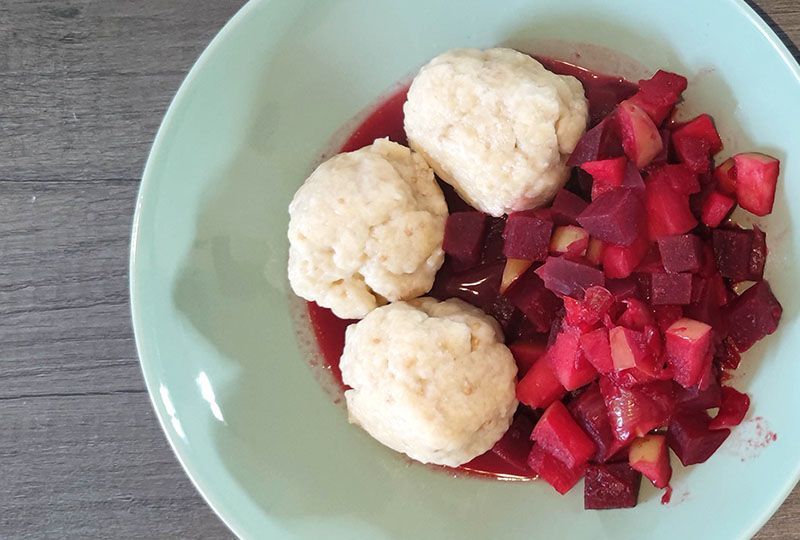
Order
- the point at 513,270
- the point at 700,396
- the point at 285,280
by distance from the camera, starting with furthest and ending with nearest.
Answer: the point at 285,280, the point at 513,270, the point at 700,396

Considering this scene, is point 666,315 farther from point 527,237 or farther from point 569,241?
point 527,237

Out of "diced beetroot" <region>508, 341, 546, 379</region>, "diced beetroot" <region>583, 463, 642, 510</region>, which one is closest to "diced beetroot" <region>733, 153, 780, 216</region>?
"diced beetroot" <region>508, 341, 546, 379</region>

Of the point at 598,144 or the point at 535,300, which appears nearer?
the point at 598,144

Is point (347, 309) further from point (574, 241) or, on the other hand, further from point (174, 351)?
point (574, 241)

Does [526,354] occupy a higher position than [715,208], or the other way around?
[715,208]

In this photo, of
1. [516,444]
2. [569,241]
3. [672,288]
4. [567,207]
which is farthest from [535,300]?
[516,444]

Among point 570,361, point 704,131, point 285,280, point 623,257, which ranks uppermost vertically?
point 704,131

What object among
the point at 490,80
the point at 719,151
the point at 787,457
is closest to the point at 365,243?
the point at 490,80
